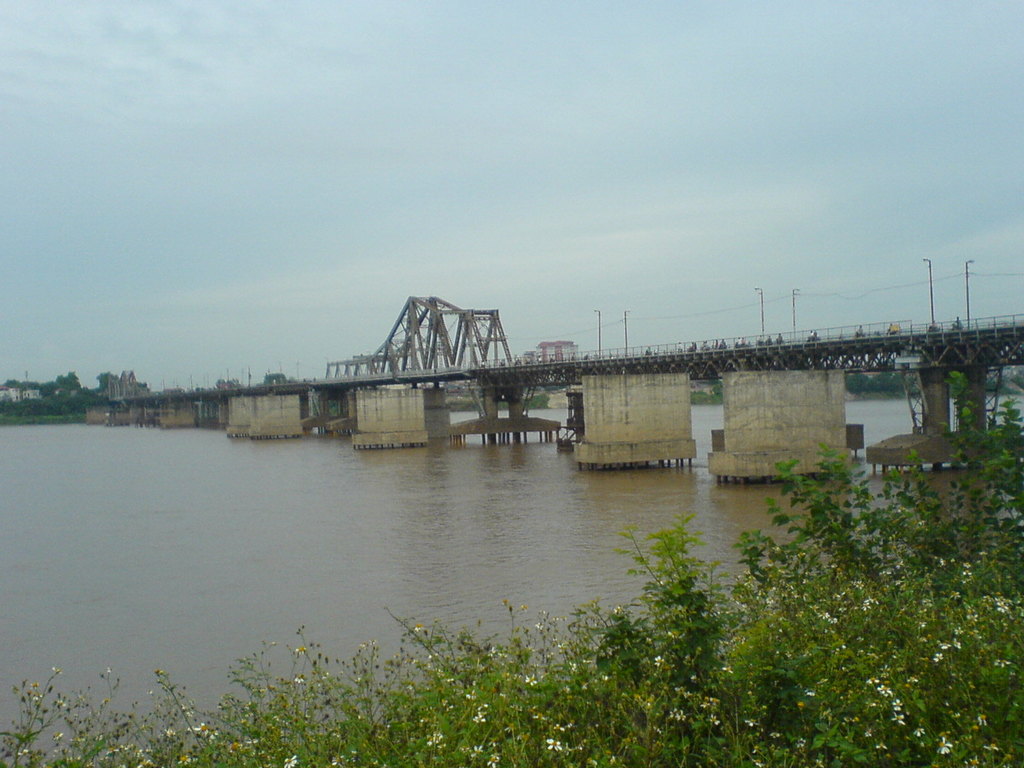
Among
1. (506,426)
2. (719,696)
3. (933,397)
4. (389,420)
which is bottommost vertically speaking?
(506,426)

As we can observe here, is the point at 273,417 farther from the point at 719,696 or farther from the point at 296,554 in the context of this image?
the point at 719,696

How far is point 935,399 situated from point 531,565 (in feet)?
107

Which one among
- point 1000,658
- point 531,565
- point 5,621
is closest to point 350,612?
point 531,565

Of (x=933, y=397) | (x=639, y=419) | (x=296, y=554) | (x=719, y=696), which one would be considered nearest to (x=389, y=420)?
(x=639, y=419)

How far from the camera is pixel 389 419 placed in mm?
81562

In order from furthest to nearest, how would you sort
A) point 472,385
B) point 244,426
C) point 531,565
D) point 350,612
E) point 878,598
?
point 244,426 → point 472,385 → point 531,565 → point 350,612 → point 878,598

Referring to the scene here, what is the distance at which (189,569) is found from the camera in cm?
2498

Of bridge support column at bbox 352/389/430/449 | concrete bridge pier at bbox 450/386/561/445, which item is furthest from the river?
concrete bridge pier at bbox 450/386/561/445

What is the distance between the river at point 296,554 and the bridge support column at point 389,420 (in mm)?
23255

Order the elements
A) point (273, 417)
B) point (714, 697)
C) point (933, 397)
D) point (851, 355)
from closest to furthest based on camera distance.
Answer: point (714, 697), point (933, 397), point (851, 355), point (273, 417)

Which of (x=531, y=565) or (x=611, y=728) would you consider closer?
(x=611, y=728)

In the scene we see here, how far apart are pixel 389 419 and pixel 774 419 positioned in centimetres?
4569

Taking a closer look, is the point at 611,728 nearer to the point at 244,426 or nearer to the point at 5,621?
the point at 5,621

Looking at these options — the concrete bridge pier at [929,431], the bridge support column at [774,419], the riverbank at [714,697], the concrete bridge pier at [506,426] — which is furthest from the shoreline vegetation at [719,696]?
the concrete bridge pier at [506,426]
